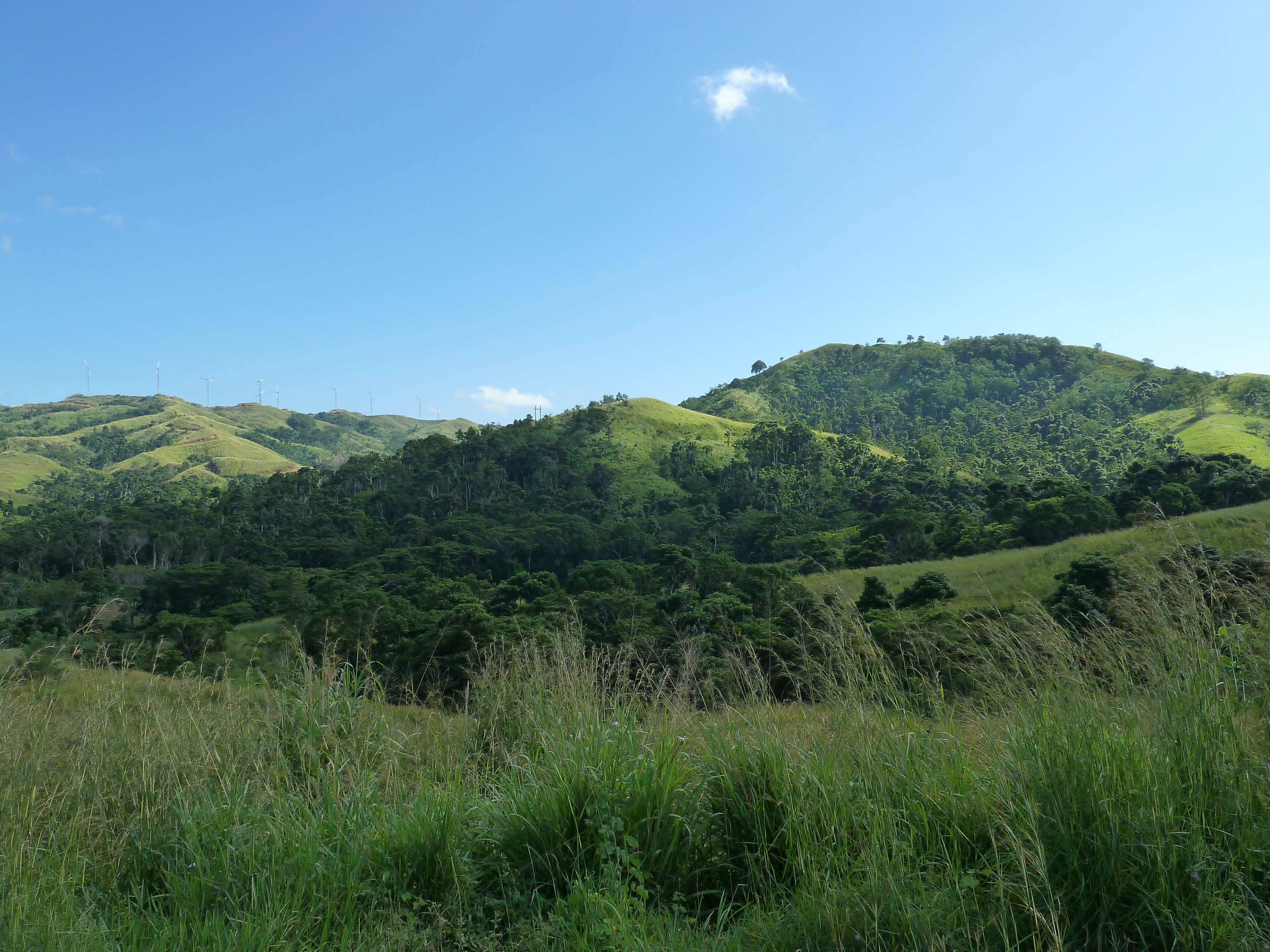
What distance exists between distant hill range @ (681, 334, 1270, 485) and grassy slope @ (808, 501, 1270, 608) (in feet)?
123

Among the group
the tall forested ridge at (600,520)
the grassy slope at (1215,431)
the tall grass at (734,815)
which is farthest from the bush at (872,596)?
the grassy slope at (1215,431)

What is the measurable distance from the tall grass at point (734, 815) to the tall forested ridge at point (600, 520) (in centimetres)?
112

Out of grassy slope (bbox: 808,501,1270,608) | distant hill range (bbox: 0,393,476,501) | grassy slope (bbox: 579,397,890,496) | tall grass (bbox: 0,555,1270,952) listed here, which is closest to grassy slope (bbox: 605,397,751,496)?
grassy slope (bbox: 579,397,890,496)

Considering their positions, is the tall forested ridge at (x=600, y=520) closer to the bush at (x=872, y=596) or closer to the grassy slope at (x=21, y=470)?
the bush at (x=872, y=596)

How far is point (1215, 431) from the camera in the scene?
250 feet

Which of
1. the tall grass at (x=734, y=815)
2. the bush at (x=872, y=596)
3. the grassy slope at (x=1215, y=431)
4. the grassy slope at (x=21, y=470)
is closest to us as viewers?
the tall grass at (x=734, y=815)

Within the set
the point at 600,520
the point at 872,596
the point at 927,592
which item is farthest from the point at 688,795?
the point at 600,520

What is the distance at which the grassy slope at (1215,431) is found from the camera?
226ft

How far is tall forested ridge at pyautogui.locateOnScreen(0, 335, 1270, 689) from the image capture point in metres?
29.6

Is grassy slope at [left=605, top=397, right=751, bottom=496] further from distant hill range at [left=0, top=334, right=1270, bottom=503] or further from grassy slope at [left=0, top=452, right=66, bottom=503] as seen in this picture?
grassy slope at [left=0, top=452, right=66, bottom=503]

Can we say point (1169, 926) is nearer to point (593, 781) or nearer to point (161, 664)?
point (593, 781)

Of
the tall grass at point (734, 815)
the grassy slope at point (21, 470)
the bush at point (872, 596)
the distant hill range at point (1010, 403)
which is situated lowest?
the bush at point (872, 596)

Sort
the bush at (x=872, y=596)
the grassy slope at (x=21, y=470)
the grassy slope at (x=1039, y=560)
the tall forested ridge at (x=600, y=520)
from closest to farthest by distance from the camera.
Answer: the grassy slope at (x=1039, y=560), the bush at (x=872, y=596), the tall forested ridge at (x=600, y=520), the grassy slope at (x=21, y=470)

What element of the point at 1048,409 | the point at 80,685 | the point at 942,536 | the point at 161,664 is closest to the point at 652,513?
the point at 942,536
